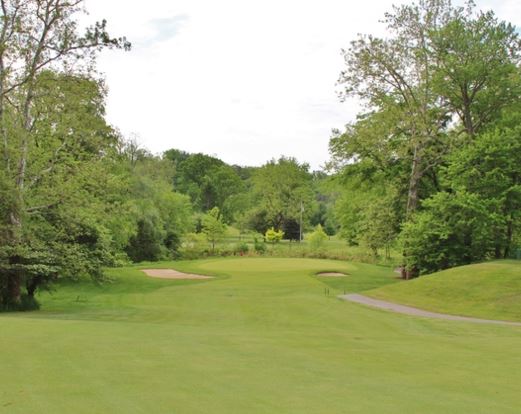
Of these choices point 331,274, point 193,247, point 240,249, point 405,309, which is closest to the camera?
point 405,309

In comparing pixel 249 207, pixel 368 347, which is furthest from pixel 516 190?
pixel 249 207

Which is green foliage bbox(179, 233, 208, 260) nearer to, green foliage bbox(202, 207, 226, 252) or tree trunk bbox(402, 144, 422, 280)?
green foliage bbox(202, 207, 226, 252)

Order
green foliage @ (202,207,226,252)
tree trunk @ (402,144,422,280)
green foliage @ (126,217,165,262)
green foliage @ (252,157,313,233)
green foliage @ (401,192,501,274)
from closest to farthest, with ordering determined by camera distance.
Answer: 1. green foliage @ (401,192,501,274)
2. tree trunk @ (402,144,422,280)
3. green foliage @ (126,217,165,262)
4. green foliage @ (202,207,226,252)
5. green foliage @ (252,157,313,233)

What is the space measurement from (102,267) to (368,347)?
63.2 feet

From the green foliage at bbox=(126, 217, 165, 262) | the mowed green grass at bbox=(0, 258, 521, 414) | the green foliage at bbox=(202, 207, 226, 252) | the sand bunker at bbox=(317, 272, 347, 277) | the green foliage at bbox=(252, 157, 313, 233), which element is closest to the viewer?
the mowed green grass at bbox=(0, 258, 521, 414)

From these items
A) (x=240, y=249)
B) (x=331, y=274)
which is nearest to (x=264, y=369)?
(x=331, y=274)

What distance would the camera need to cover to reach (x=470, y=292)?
24625 mm

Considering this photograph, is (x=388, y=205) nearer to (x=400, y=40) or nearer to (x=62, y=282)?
(x=400, y=40)

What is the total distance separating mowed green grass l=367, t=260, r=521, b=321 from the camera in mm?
22406

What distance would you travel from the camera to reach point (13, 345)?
983 centimetres

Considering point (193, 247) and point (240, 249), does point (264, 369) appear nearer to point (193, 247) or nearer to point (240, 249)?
point (240, 249)

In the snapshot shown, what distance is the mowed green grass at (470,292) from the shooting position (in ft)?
73.5

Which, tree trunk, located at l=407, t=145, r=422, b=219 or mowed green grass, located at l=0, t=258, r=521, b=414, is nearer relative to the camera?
mowed green grass, located at l=0, t=258, r=521, b=414

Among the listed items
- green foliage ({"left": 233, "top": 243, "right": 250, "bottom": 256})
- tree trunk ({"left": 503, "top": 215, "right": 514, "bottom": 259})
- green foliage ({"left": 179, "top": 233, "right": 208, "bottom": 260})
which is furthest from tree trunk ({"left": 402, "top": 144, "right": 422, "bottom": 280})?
green foliage ({"left": 179, "top": 233, "right": 208, "bottom": 260})
